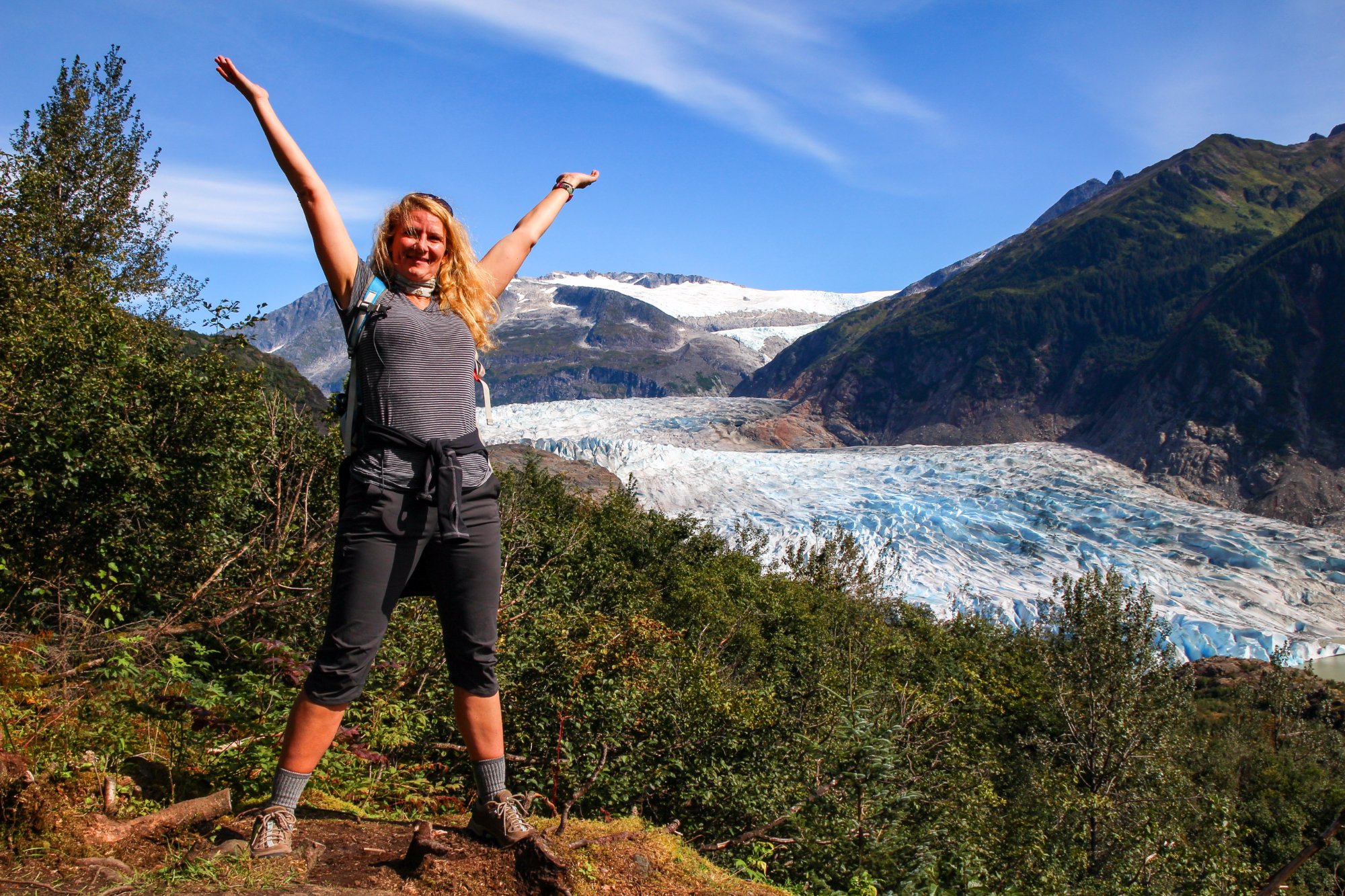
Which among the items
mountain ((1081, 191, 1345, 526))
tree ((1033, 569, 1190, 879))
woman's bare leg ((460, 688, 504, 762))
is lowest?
tree ((1033, 569, 1190, 879))

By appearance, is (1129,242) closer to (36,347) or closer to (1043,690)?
(1043,690)

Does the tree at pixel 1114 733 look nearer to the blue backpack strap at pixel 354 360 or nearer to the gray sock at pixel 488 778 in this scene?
the gray sock at pixel 488 778

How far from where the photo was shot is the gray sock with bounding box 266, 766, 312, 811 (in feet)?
9.24

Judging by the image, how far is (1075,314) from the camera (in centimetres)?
10181

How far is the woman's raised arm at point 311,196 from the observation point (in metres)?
2.99

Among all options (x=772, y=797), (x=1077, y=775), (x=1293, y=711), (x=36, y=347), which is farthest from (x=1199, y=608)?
(x=36, y=347)

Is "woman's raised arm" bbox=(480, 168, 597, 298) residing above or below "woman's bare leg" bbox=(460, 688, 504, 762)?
above

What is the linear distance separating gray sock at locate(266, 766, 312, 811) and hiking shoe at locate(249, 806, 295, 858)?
16 millimetres

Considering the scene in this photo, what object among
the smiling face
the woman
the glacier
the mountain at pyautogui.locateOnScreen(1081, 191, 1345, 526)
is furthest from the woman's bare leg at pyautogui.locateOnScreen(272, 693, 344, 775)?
the mountain at pyautogui.locateOnScreen(1081, 191, 1345, 526)

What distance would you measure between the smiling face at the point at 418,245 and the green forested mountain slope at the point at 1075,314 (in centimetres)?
9644

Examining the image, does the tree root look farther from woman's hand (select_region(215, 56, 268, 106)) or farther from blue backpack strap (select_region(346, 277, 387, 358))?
woman's hand (select_region(215, 56, 268, 106))

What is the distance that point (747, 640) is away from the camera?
734 inches

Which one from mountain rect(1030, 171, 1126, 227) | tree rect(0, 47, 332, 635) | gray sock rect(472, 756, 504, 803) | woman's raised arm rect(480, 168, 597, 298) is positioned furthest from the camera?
mountain rect(1030, 171, 1126, 227)

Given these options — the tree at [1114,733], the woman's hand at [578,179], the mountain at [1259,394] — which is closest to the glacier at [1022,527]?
the mountain at [1259,394]
